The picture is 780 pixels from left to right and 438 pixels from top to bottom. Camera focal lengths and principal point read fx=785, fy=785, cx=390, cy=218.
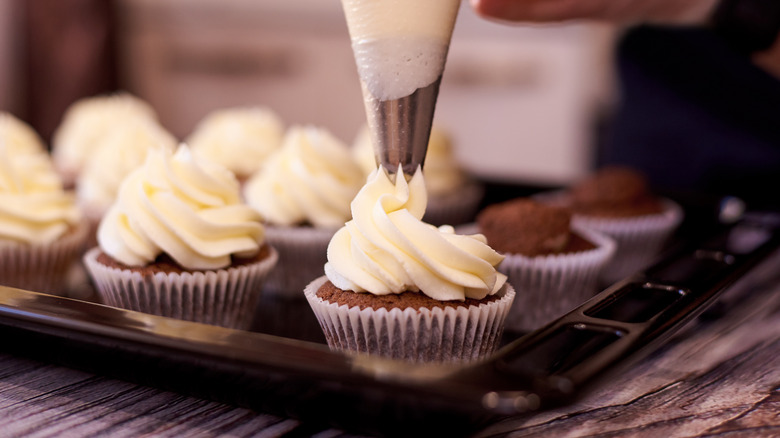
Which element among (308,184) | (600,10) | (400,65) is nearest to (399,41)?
(400,65)

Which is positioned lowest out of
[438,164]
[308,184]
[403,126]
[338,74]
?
[338,74]

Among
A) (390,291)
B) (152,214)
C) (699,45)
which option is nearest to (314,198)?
(152,214)

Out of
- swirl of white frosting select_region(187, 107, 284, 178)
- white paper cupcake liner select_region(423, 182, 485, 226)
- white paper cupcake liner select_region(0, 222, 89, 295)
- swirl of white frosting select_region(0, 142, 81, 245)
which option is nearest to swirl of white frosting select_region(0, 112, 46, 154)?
swirl of white frosting select_region(187, 107, 284, 178)

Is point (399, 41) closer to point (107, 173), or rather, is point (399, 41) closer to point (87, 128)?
point (107, 173)

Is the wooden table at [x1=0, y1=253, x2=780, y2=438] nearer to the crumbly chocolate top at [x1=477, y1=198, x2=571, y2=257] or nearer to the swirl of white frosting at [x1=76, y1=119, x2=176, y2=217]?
the crumbly chocolate top at [x1=477, y1=198, x2=571, y2=257]

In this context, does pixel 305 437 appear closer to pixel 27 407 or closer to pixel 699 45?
pixel 27 407
